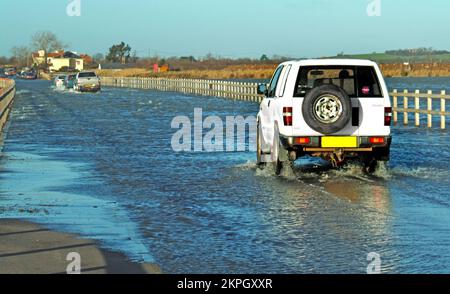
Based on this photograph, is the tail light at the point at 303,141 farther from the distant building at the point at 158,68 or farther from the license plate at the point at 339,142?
the distant building at the point at 158,68

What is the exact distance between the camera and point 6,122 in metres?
33.5

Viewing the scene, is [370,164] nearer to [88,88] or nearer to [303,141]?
[303,141]

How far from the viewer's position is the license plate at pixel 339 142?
619 inches

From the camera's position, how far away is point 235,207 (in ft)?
41.5

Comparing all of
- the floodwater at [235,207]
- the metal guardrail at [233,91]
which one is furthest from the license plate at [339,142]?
the metal guardrail at [233,91]

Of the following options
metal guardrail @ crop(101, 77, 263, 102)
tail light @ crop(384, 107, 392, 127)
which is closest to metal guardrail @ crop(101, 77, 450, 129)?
metal guardrail @ crop(101, 77, 263, 102)

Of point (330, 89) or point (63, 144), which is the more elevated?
point (330, 89)

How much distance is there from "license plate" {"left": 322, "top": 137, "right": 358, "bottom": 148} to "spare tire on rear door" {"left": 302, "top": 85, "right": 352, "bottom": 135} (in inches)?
6.1

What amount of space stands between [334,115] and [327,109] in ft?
0.51

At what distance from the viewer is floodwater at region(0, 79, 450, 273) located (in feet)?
30.6

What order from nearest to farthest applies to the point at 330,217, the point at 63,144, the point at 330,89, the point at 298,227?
the point at 298,227 → the point at 330,217 → the point at 330,89 → the point at 63,144
